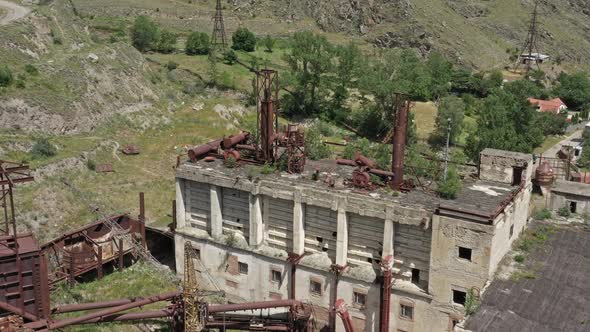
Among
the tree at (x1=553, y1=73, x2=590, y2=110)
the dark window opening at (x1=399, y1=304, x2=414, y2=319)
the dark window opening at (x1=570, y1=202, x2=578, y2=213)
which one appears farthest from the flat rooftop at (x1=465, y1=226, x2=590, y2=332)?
the tree at (x1=553, y1=73, x2=590, y2=110)

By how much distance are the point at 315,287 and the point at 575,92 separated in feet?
258

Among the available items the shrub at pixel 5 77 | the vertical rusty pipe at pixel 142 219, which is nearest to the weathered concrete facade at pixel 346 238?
the vertical rusty pipe at pixel 142 219

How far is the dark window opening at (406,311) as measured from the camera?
30.0 metres

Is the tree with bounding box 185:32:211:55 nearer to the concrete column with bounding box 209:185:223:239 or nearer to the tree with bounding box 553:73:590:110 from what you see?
the concrete column with bounding box 209:185:223:239

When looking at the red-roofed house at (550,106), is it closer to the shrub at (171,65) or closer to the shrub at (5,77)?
the shrub at (171,65)

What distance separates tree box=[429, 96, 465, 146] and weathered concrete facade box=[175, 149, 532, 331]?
35.0 meters

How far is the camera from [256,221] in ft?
111

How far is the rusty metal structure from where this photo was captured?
35344 mm

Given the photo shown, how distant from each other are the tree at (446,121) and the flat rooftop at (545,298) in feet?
124

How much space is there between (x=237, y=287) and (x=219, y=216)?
14.2 feet

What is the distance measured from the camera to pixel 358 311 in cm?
3144

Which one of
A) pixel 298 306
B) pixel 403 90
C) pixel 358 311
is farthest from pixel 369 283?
pixel 403 90

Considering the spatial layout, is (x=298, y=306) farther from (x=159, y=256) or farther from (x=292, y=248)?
(x=159, y=256)

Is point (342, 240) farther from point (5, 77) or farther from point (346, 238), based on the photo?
point (5, 77)
